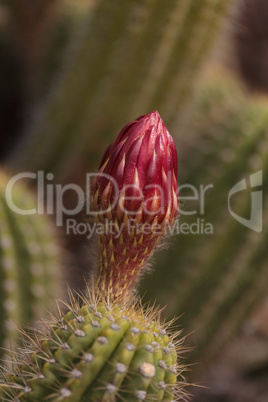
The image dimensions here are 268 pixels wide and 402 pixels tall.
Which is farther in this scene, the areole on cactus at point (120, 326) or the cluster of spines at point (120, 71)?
the cluster of spines at point (120, 71)

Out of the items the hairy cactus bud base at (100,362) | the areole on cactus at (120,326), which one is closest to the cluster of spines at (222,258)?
the areole on cactus at (120,326)

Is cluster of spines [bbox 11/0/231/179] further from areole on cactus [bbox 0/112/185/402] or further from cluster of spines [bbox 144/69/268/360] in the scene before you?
areole on cactus [bbox 0/112/185/402]

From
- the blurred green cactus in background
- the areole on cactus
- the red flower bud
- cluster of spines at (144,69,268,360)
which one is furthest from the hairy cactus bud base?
cluster of spines at (144,69,268,360)

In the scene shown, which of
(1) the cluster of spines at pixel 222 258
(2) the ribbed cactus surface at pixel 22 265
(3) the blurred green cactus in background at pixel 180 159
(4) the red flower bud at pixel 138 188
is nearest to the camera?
(4) the red flower bud at pixel 138 188

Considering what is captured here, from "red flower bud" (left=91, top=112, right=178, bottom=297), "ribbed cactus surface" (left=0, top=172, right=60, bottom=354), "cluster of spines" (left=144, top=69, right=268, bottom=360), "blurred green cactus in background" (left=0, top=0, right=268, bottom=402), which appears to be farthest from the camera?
"cluster of spines" (left=144, top=69, right=268, bottom=360)

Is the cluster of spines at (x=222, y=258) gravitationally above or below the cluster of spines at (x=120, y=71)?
below

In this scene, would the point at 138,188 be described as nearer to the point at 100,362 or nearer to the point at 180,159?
the point at 100,362

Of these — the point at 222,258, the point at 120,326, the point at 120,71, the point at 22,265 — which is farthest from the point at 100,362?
the point at 120,71

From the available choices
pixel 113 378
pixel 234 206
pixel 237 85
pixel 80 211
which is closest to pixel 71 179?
pixel 80 211

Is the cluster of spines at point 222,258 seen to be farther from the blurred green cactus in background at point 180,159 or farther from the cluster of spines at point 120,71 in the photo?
the cluster of spines at point 120,71
